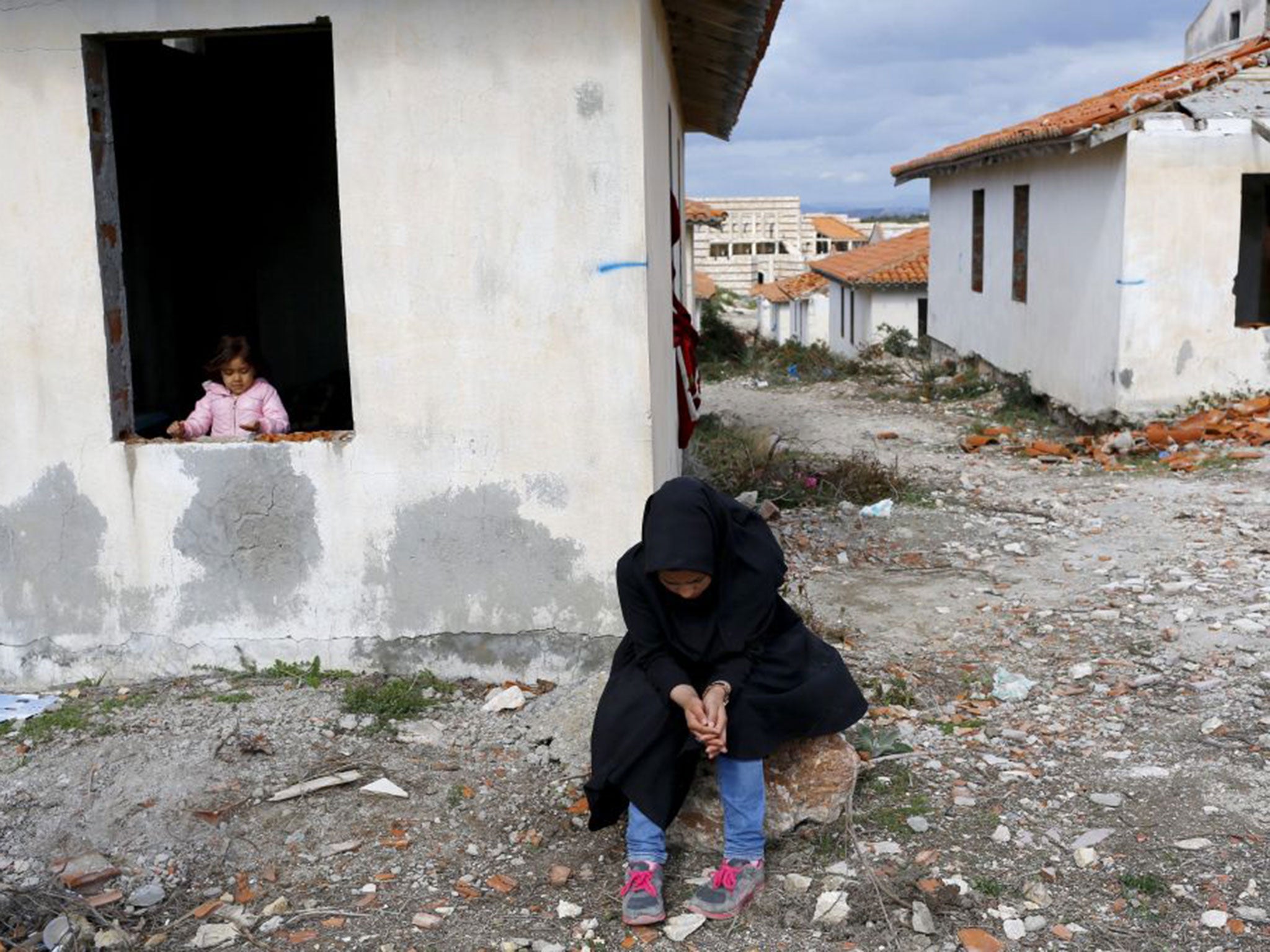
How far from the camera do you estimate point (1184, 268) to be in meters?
12.0

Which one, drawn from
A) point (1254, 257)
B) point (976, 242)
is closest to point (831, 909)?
point (1254, 257)

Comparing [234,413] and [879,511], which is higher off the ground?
[234,413]

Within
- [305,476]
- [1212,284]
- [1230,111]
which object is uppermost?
[1230,111]

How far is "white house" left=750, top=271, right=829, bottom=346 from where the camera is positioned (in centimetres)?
3706

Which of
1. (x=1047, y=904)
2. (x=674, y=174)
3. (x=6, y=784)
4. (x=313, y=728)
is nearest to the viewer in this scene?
(x=1047, y=904)

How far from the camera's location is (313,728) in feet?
15.9

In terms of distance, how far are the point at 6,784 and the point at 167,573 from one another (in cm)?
105

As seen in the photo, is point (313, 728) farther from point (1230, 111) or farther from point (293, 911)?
point (1230, 111)

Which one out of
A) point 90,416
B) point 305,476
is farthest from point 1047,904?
point 90,416

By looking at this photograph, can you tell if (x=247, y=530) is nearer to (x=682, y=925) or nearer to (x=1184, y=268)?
(x=682, y=925)

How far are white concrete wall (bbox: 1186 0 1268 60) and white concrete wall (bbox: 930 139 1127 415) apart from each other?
3311mm

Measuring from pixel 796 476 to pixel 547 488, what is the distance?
190 inches

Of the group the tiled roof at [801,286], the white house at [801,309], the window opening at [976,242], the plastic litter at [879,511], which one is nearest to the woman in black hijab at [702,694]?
the plastic litter at [879,511]

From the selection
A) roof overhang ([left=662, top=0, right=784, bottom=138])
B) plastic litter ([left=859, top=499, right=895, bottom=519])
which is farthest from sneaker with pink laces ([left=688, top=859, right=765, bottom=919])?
plastic litter ([left=859, top=499, right=895, bottom=519])
